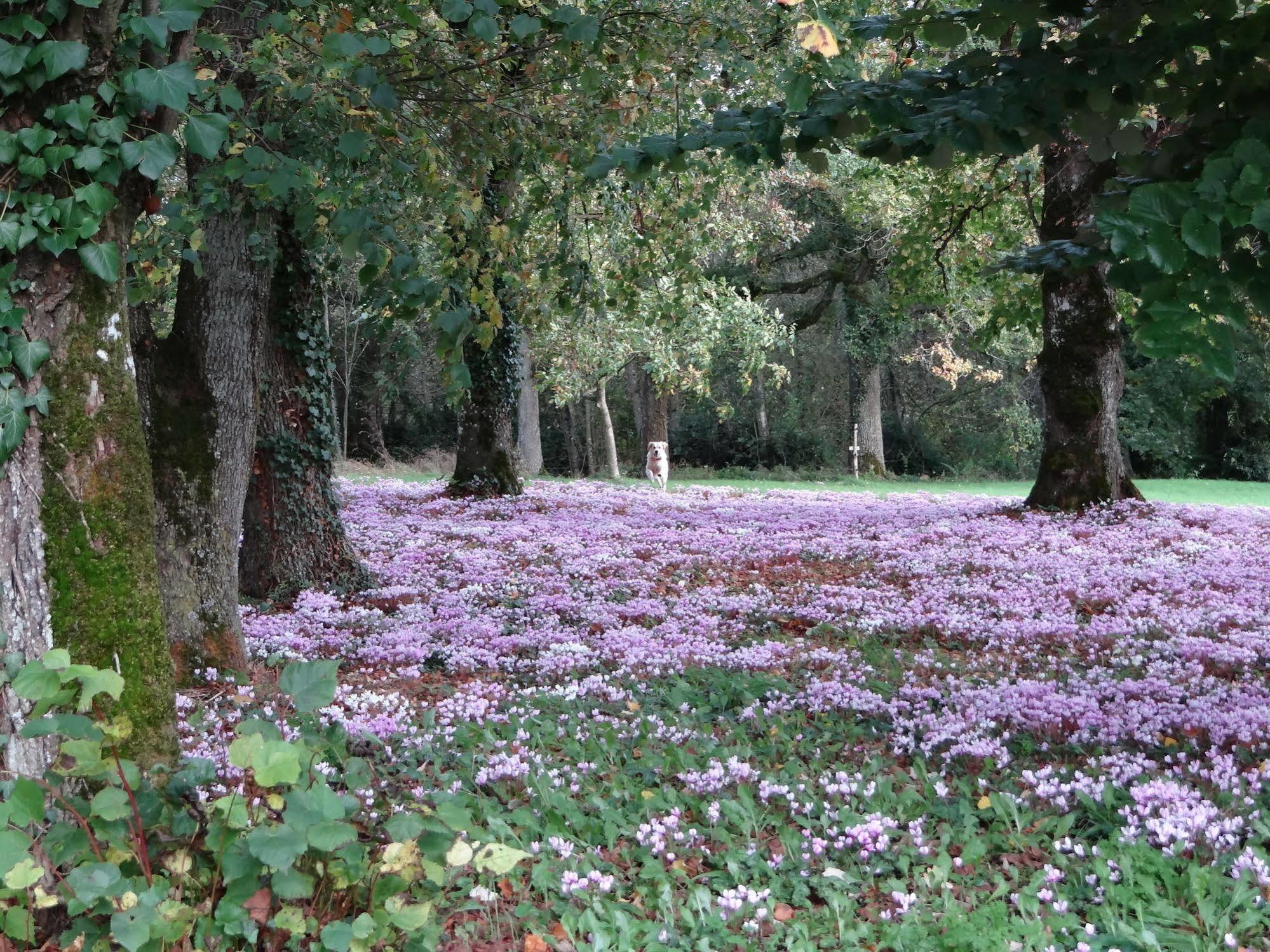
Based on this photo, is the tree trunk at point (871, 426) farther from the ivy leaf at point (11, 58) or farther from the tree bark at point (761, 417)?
the ivy leaf at point (11, 58)

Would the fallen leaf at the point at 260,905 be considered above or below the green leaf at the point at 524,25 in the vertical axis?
below

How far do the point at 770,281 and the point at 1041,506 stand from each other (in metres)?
20.7

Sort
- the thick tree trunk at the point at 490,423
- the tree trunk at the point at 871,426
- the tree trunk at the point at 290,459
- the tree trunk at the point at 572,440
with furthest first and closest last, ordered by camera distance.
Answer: the tree trunk at the point at 572,440, the tree trunk at the point at 871,426, the thick tree trunk at the point at 490,423, the tree trunk at the point at 290,459

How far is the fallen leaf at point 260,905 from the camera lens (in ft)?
9.87

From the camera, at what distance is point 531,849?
4.11 meters

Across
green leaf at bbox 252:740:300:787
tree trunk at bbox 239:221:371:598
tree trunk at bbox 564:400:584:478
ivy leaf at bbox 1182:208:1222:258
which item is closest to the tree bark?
tree trunk at bbox 564:400:584:478

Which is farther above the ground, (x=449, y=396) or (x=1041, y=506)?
(x=449, y=396)

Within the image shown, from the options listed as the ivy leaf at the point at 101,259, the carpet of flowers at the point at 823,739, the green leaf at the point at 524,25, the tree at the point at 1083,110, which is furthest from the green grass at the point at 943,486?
the ivy leaf at the point at 101,259

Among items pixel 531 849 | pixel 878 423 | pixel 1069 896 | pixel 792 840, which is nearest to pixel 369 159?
pixel 531 849

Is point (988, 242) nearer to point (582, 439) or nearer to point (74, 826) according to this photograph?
point (74, 826)

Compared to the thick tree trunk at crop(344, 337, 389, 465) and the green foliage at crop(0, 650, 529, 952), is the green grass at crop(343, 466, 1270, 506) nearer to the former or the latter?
the thick tree trunk at crop(344, 337, 389, 465)

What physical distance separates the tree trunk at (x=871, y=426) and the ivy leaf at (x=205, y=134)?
111ft

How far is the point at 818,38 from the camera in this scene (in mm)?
2768

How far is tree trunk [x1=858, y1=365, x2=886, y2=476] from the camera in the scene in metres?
36.0
